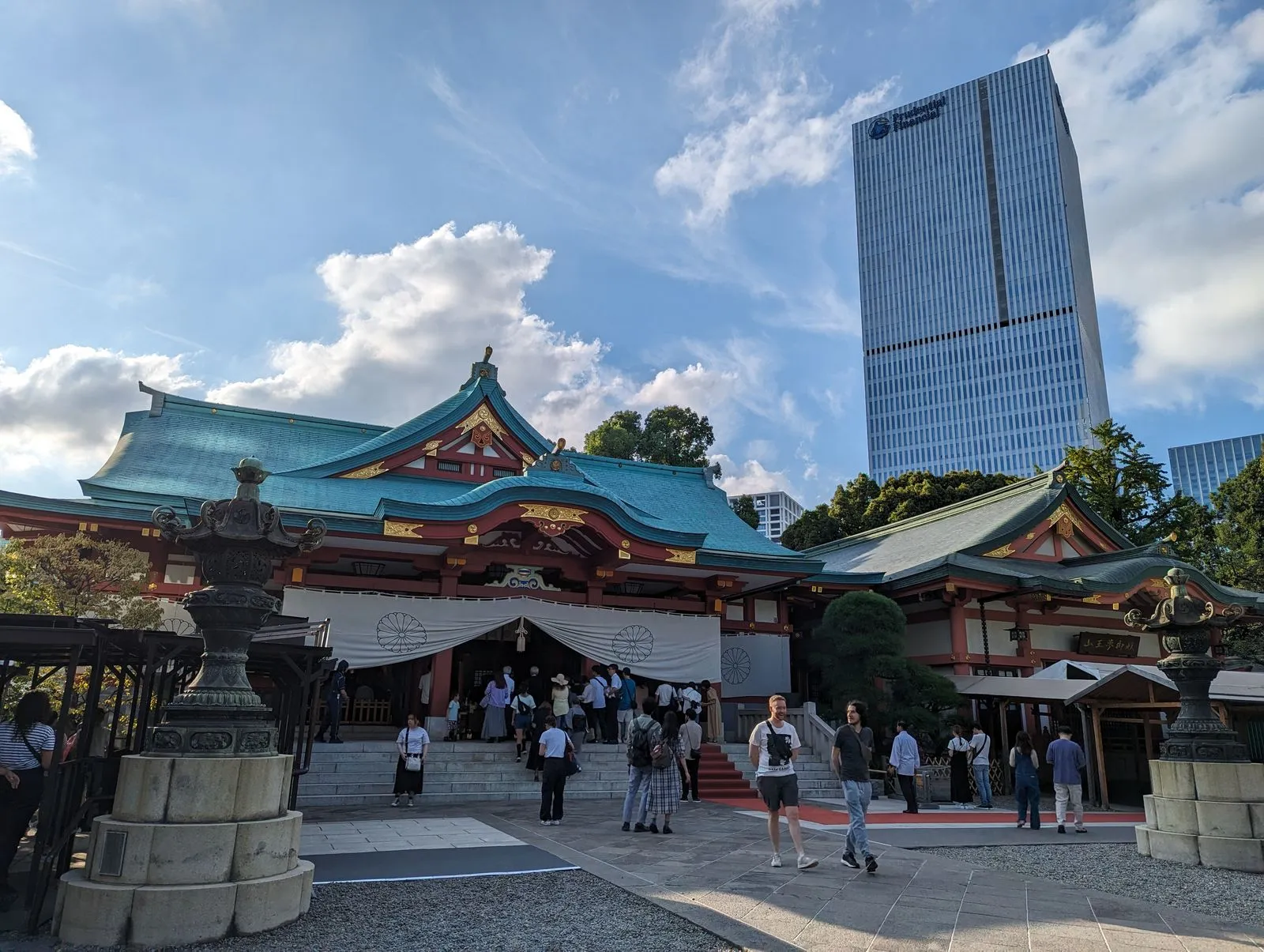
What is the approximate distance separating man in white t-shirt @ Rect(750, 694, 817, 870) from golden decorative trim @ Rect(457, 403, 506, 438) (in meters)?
13.9

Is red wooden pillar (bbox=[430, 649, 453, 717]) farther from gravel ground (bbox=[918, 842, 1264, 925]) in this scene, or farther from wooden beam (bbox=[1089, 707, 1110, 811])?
wooden beam (bbox=[1089, 707, 1110, 811])

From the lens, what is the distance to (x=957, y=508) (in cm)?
2700

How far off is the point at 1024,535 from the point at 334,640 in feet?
57.7

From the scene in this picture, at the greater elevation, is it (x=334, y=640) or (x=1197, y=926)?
(x=334, y=640)

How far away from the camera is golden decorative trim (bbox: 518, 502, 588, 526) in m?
16.7

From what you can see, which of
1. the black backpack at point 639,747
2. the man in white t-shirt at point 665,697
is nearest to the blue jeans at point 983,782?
the man in white t-shirt at point 665,697

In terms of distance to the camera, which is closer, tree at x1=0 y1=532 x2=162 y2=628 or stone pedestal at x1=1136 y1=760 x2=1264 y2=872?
stone pedestal at x1=1136 y1=760 x2=1264 y2=872

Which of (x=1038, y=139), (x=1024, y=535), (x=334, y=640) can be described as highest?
(x=1038, y=139)

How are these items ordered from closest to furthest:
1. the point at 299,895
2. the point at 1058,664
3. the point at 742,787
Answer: the point at 299,895, the point at 742,787, the point at 1058,664

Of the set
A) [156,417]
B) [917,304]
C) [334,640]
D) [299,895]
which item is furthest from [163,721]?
[917,304]

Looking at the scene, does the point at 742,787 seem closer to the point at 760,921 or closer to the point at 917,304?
the point at 760,921

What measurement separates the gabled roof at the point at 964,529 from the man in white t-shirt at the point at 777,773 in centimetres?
1281

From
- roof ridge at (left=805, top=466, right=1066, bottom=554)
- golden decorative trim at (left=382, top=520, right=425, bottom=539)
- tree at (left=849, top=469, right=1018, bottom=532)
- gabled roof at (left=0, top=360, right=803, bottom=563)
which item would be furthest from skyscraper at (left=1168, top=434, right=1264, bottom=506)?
golden decorative trim at (left=382, top=520, right=425, bottom=539)

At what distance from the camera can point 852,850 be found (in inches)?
320
